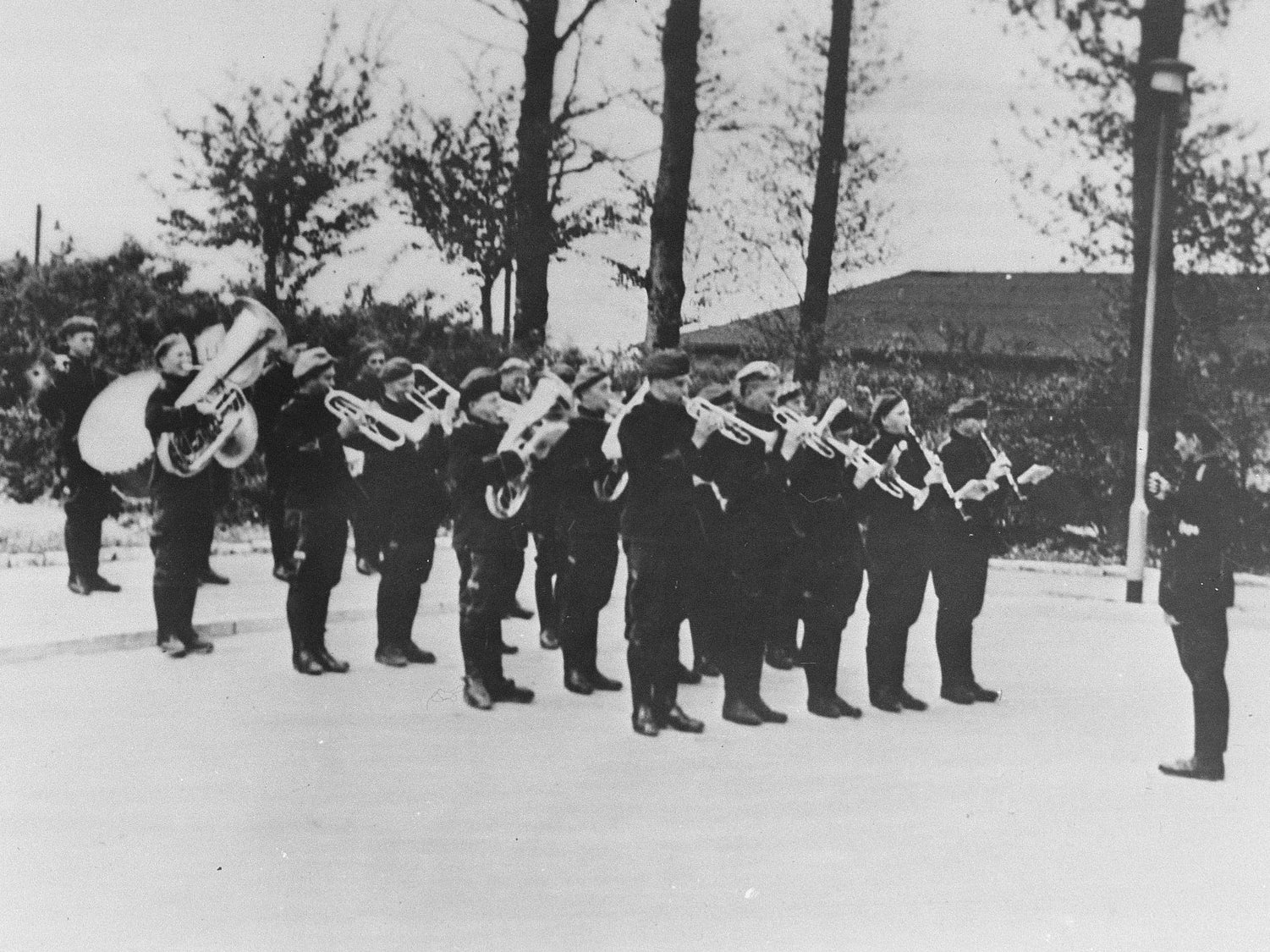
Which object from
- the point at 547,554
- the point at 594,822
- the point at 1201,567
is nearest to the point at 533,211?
the point at 547,554

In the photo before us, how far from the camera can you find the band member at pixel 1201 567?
262 inches

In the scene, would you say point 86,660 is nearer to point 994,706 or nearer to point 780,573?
point 780,573

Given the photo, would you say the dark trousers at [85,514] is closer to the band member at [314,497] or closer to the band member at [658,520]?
the band member at [314,497]

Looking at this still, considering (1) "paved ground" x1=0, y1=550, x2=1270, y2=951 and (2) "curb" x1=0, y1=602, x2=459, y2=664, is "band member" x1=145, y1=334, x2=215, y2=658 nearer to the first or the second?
(2) "curb" x1=0, y1=602, x2=459, y2=664

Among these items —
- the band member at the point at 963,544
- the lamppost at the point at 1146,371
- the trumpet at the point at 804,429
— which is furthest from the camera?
the lamppost at the point at 1146,371

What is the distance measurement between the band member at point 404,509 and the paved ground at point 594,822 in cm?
52

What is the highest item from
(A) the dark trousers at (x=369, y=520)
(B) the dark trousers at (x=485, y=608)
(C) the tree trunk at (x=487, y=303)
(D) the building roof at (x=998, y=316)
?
(D) the building roof at (x=998, y=316)

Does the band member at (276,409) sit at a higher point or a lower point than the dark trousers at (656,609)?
higher

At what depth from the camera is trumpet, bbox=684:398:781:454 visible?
295 inches

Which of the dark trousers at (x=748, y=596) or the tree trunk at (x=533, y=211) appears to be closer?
the dark trousers at (x=748, y=596)

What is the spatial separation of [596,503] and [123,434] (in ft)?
9.00

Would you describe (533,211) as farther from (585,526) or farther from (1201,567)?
(1201,567)

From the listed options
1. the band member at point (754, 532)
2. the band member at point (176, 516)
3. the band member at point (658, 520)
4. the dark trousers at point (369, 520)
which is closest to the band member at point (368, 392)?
the dark trousers at point (369, 520)

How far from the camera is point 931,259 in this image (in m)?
10.0
